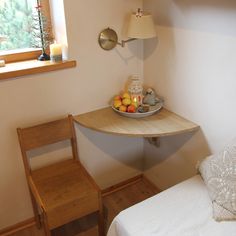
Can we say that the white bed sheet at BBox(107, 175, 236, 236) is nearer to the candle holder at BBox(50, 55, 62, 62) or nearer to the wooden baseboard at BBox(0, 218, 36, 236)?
the wooden baseboard at BBox(0, 218, 36, 236)

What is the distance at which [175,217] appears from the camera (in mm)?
1348

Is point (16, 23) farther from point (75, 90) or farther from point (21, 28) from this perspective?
point (75, 90)

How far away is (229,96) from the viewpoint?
4.94 feet

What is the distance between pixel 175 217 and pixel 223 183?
0.27m

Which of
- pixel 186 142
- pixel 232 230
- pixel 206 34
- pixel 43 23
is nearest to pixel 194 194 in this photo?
pixel 232 230

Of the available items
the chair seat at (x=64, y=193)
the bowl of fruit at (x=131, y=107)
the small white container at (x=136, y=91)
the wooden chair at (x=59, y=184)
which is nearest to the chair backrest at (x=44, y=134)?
the wooden chair at (x=59, y=184)

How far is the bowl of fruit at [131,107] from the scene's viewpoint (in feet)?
6.16

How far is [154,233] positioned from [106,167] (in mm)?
1010

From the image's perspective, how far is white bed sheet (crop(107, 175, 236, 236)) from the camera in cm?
128

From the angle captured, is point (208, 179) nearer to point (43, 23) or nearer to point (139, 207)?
point (139, 207)

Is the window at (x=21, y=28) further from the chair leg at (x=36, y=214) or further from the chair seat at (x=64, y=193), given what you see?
the chair leg at (x=36, y=214)

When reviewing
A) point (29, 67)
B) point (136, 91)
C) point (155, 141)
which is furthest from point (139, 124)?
point (29, 67)

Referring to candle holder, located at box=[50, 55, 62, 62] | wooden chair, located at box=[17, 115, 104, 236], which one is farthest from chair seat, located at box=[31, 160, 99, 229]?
candle holder, located at box=[50, 55, 62, 62]

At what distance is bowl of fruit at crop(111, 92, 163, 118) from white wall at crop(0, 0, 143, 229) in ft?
0.41
